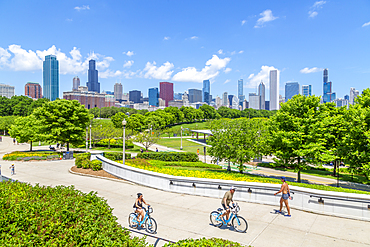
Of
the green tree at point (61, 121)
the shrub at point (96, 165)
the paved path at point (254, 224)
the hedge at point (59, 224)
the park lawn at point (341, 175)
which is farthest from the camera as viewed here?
the green tree at point (61, 121)

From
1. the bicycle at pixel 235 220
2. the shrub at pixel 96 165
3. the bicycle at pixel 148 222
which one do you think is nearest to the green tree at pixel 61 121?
the shrub at pixel 96 165

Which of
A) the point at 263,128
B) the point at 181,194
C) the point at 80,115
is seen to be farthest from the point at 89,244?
the point at 80,115

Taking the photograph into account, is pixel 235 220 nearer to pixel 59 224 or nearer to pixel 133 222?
pixel 133 222

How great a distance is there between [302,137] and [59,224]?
20.3 m

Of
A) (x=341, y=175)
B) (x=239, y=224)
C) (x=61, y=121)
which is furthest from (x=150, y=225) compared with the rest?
(x=61, y=121)

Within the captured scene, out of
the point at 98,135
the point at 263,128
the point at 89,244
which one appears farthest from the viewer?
the point at 98,135

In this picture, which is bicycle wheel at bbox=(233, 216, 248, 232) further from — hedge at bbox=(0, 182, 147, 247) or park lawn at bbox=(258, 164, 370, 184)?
park lawn at bbox=(258, 164, 370, 184)

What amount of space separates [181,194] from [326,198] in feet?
22.6

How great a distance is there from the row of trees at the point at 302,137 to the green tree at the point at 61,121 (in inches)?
938

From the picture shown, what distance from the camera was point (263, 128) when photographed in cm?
2530

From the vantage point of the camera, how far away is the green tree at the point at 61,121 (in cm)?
3660

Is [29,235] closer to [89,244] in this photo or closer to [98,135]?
[89,244]

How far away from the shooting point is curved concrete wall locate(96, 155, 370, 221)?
9.40m

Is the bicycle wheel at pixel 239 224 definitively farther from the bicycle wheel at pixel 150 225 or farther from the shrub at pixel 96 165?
the shrub at pixel 96 165
